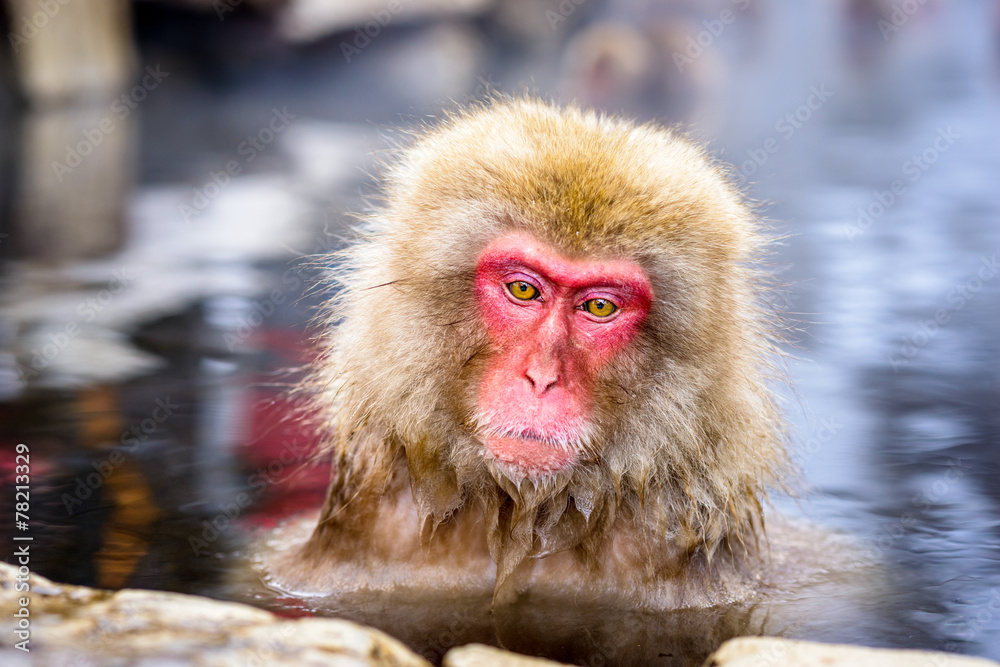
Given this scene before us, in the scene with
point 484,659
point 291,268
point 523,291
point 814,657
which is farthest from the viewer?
point 291,268

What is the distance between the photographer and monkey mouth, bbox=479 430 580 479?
284 centimetres

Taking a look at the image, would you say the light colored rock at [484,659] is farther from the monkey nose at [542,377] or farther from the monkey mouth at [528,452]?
the monkey nose at [542,377]

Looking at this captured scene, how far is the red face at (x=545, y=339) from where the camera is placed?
284 cm

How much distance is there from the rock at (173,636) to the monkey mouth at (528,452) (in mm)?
551

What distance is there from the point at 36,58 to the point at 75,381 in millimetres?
10113

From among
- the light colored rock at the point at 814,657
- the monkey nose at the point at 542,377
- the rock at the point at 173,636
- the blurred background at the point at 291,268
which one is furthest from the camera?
the blurred background at the point at 291,268

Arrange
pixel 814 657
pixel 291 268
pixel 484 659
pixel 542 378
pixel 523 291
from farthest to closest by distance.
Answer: pixel 291 268 < pixel 523 291 < pixel 542 378 < pixel 814 657 < pixel 484 659

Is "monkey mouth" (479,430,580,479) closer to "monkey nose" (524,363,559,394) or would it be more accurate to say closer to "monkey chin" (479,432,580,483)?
"monkey chin" (479,432,580,483)

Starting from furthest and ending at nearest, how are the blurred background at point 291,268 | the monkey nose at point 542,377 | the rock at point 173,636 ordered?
1. the blurred background at point 291,268
2. the monkey nose at point 542,377
3. the rock at point 173,636

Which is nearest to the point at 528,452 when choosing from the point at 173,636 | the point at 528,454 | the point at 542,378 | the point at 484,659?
the point at 528,454

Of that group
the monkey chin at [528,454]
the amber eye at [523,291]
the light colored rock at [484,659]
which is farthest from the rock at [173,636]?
the amber eye at [523,291]

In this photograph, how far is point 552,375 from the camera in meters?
2.84

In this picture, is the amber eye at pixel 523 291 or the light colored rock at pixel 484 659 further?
the amber eye at pixel 523 291

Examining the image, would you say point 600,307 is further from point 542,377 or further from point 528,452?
point 528,452
